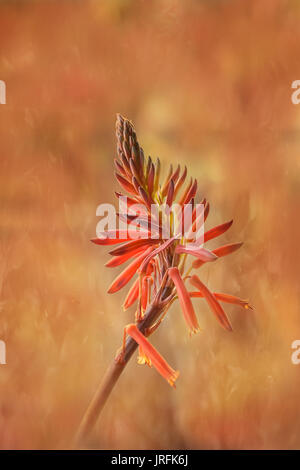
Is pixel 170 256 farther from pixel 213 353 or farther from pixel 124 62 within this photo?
pixel 124 62

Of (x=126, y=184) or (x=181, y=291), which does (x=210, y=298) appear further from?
(x=126, y=184)

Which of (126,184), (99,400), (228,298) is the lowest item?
(99,400)

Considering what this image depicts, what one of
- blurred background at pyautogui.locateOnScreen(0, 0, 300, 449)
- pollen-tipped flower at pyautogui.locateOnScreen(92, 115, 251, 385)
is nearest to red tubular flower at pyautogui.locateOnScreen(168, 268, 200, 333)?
pollen-tipped flower at pyautogui.locateOnScreen(92, 115, 251, 385)

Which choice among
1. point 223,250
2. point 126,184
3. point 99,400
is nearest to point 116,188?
point 126,184

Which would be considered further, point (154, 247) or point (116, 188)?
point (116, 188)

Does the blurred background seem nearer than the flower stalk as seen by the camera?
No

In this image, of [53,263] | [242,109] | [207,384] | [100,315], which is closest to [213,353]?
[207,384]

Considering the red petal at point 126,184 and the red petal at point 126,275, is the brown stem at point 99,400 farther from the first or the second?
the red petal at point 126,184

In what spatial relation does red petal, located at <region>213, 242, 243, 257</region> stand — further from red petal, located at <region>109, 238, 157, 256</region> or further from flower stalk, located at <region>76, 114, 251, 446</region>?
red petal, located at <region>109, 238, 157, 256</region>
